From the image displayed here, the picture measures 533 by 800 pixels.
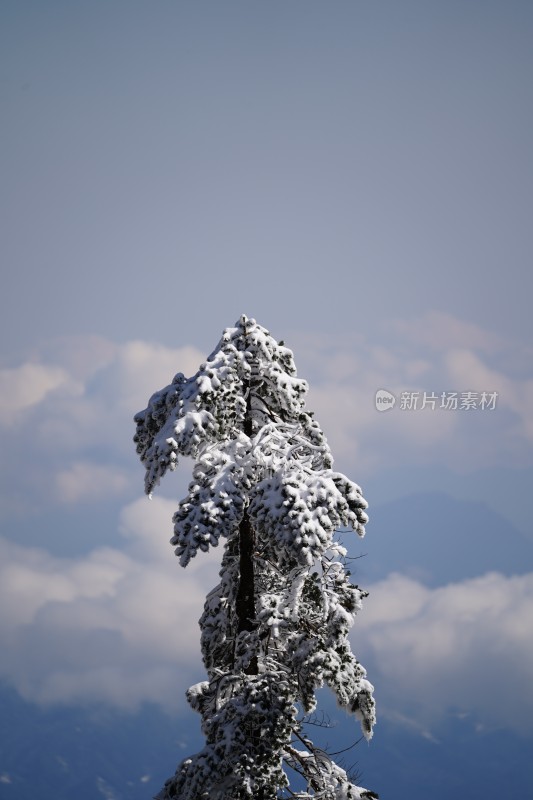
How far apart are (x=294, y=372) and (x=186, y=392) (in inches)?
85.7

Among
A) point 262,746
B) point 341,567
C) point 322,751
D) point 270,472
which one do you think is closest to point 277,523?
point 270,472

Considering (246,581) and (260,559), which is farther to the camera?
(260,559)

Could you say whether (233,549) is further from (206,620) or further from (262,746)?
(262,746)

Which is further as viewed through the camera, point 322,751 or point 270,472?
point 322,751

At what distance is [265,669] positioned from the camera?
11.8 meters

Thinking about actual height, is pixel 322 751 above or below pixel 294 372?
below

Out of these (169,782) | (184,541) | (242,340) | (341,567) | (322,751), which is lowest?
(169,782)

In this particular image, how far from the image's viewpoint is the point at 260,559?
13.2 m

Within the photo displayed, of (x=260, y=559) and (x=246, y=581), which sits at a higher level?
(x=260, y=559)

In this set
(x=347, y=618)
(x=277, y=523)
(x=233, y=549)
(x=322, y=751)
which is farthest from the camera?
(x=233, y=549)

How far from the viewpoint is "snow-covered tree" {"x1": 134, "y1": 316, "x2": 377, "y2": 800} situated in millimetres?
10852

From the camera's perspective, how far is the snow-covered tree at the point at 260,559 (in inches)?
427

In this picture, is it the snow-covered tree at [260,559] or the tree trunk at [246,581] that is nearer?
the snow-covered tree at [260,559]

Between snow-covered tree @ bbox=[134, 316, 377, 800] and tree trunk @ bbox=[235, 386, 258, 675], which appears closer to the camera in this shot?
snow-covered tree @ bbox=[134, 316, 377, 800]
